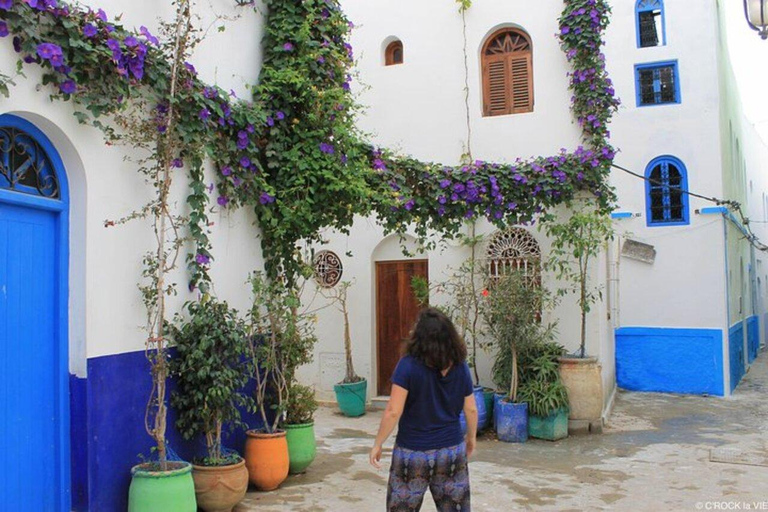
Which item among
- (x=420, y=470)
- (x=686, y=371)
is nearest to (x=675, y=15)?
(x=686, y=371)

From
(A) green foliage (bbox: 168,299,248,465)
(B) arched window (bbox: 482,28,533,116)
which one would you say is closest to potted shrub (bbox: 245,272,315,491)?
(A) green foliage (bbox: 168,299,248,465)

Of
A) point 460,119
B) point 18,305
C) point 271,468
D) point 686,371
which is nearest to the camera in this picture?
point 18,305

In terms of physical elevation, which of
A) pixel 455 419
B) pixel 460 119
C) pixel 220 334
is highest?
pixel 460 119

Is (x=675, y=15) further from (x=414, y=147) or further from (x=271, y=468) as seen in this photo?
(x=271, y=468)

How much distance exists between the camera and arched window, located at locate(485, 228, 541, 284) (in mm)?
10031

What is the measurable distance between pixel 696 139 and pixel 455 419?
10997mm

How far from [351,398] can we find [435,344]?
673cm

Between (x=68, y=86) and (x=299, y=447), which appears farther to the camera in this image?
(x=299, y=447)

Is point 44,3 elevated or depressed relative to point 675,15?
depressed

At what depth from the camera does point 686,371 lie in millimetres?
13000

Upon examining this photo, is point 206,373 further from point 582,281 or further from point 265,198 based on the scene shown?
point 582,281

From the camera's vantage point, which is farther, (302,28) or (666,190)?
(666,190)

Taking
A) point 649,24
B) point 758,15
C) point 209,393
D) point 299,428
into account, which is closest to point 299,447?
point 299,428

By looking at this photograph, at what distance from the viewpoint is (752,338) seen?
1861cm
